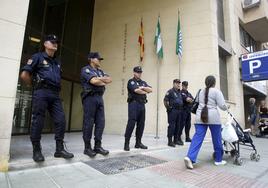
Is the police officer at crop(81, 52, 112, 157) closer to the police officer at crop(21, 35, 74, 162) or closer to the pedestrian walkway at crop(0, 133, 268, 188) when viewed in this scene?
the pedestrian walkway at crop(0, 133, 268, 188)

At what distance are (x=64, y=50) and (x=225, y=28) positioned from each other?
7.35m

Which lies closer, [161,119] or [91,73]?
[91,73]

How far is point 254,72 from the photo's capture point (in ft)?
34.3

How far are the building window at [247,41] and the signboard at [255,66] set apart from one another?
2221mm

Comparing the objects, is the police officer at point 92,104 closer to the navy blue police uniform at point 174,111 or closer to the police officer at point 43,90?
the police officer at point 43,90

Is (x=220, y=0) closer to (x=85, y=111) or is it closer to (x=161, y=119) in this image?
(x=161, y=119)

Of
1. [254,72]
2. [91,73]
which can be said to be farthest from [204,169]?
[254,72]

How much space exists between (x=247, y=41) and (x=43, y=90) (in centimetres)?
1402

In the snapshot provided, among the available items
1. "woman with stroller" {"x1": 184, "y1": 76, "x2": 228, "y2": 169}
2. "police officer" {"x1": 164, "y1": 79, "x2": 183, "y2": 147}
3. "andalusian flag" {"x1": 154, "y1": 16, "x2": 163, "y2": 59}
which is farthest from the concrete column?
"andalusian flag" {"x1": 154, "y1": 16, "x2": 163, "y2": 59}

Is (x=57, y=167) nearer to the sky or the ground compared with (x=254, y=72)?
nearer to the ground

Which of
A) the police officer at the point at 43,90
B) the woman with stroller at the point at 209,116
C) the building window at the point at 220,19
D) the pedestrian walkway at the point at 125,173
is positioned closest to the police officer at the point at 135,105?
the pedestrian walkway at the point at 125,173

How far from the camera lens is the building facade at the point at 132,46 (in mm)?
8258

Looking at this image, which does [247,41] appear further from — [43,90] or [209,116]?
[43,90]

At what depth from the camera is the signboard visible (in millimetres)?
10143
